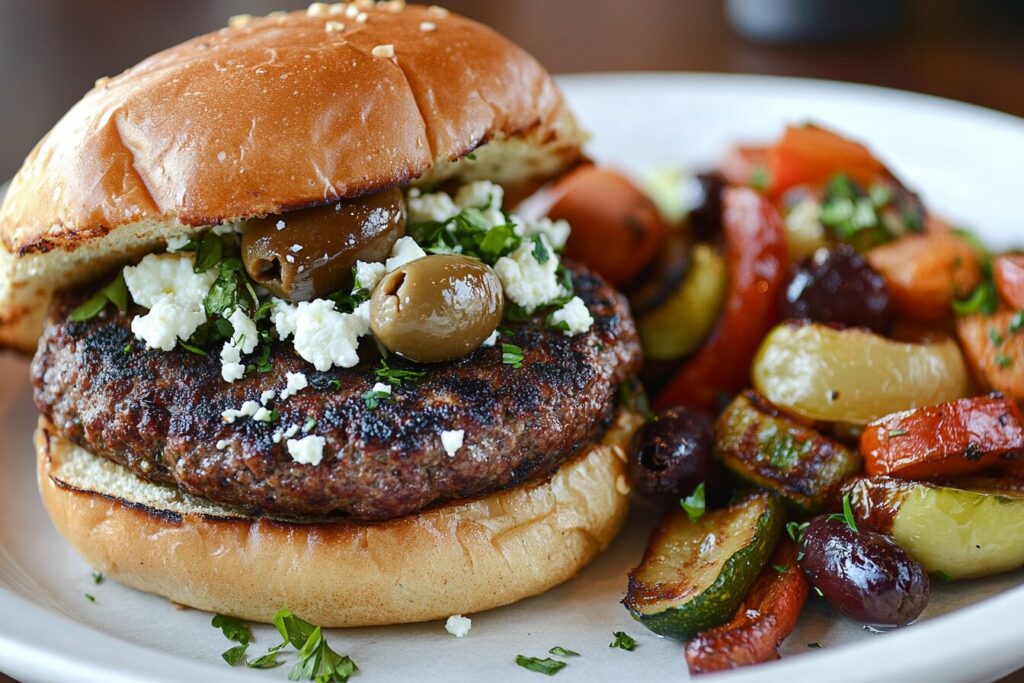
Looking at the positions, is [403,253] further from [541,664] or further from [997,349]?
[997,349]

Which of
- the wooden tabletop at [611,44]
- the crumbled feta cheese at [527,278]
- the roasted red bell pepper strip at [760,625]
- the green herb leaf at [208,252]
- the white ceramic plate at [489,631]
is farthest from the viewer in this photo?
the wooden tabletop at [611,44]

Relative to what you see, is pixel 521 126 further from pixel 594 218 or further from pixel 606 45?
pixel 606 45

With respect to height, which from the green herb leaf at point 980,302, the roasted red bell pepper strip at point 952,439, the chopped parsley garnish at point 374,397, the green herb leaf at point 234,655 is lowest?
the green herb leaf at point 234,655

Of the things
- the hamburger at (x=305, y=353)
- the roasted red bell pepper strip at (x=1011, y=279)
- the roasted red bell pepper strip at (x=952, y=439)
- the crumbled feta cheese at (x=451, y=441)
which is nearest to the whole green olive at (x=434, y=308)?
the hamburger at (x=305, y=353)

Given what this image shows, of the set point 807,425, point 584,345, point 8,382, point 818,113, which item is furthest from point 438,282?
point 818,113

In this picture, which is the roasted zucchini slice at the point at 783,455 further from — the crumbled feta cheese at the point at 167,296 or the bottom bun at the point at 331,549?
the crumbled feta cheese at the point at 167,296

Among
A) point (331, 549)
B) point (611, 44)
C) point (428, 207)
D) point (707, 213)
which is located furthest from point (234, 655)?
point (611, 44)
